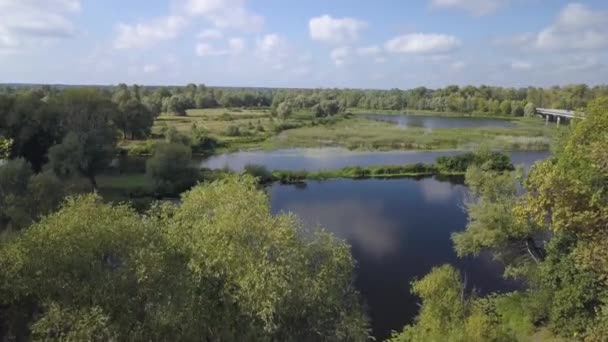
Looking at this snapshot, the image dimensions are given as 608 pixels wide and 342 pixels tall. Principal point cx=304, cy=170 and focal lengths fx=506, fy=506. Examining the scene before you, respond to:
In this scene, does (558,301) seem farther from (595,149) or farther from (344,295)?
(344,295)

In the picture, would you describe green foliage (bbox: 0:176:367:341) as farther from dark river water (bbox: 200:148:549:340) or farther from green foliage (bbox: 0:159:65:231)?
green foliage (bbox: 0:159:65:231)

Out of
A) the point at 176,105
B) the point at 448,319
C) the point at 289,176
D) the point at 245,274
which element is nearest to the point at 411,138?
the point at 289,176

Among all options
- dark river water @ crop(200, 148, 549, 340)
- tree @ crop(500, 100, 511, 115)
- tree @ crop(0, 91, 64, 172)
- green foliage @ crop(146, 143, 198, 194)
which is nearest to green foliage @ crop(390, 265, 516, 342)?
dark river water @ crop(200, 148, 549, 340)

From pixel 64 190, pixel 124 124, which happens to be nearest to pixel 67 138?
pixel 64 190

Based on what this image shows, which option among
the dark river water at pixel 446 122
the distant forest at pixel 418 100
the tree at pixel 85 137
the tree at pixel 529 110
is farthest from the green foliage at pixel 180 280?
the tree at pixel 529 110

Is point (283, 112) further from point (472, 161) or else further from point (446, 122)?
point (472, 161)
